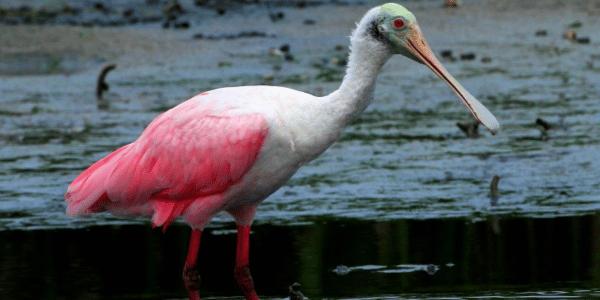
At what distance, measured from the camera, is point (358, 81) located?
7.00 m

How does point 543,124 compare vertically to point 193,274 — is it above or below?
above

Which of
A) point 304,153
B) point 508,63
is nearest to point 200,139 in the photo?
point 304,153

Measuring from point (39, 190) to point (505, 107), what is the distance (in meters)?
4.49

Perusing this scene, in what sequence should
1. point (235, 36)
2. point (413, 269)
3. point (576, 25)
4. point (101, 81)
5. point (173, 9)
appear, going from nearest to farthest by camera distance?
point (413, 269) < point (101, 81) < point (576, 25) < point (235, 36) < point (173, 9)

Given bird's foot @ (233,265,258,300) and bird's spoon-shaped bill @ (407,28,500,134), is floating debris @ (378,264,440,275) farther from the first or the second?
bird's spoon-shaped bill @ (407,28,500,134)

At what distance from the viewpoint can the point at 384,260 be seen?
825 centimetres

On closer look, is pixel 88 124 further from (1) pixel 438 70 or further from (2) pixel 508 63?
(1) pixel 438 70

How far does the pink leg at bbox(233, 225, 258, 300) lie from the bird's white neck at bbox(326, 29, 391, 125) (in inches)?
36.8

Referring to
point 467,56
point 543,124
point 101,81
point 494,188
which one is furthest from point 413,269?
point 467,56

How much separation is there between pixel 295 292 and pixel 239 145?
72cm

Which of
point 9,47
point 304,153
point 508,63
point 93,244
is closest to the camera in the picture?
point 304,153

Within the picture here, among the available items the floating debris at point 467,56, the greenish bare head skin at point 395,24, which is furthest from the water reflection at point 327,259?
the floating debris at point 467,56

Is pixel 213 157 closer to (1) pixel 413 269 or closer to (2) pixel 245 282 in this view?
(2) pixel 245 282

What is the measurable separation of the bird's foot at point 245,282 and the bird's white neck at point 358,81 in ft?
3.22
